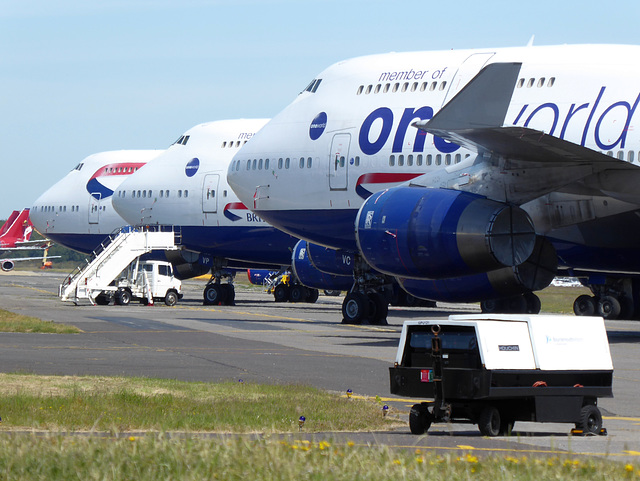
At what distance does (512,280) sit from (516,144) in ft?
12.8

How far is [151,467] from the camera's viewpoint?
827 centimetres

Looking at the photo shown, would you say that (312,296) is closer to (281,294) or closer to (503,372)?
(281,294)

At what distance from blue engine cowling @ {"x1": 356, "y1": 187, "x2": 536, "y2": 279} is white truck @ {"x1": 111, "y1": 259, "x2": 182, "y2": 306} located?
91.2ft

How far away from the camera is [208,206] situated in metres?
47.5

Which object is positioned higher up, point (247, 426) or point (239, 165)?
point (239, 165)

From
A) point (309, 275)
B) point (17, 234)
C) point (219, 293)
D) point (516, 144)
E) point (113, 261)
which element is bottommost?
point (219, 293)

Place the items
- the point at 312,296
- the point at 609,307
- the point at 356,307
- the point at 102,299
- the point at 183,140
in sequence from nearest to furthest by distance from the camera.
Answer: the point at 356,307 < the point at 609,307 < the point at 102,299 < the point at 183,140 < the point at 312,296

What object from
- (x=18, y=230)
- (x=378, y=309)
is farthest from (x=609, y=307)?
(x=18, y=230)

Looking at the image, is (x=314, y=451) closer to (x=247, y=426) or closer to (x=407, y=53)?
(x=247, y=426)

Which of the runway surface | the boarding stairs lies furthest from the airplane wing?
the boarding stairs

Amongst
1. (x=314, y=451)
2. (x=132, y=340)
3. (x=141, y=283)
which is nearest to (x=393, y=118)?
(x=132, y=340)

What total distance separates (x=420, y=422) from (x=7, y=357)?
11.4 meters

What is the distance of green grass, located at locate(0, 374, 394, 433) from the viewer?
12508 mm

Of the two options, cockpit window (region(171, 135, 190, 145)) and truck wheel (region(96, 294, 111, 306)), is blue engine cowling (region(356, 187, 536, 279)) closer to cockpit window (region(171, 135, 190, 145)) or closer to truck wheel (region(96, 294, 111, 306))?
truck wheel (region(96, 294, 111, 306))
